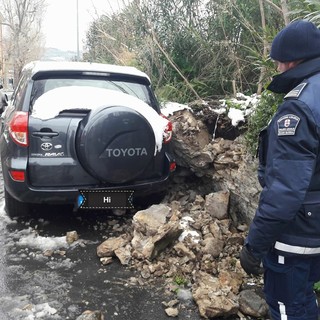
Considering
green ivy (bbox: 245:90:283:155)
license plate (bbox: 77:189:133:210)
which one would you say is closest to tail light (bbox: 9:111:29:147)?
license plate (bbox: 77:189:133:210)

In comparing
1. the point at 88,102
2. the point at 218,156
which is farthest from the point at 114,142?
the point at 218,156

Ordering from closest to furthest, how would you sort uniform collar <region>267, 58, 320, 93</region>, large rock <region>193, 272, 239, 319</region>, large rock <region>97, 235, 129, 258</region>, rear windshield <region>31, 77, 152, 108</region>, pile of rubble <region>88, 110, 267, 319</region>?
uniform collar <region>267, 58, 320, 93</region>, large rock <region>193, 272, 239, 319</region>, pile of rubble <region>88, 110, 267, 319</region>, large rock <region>97, 235, 129, 258</region>, rear windshield <region>31, 77, 152, 108</region>

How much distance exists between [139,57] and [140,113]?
4.86 m

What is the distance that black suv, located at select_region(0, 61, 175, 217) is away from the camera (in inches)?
134

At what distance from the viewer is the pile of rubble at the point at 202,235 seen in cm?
286

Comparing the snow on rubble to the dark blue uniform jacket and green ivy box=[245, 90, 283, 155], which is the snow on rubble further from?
the dark blue uniform jacket

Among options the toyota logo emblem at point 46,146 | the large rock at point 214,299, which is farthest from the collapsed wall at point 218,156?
the toyota logo emblem at point 46,146

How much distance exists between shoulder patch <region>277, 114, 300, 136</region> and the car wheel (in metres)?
3.05

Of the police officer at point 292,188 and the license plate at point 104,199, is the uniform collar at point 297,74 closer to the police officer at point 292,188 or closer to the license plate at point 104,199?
the police officer at point 292,188

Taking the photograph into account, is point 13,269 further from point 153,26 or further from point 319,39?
point 153,26

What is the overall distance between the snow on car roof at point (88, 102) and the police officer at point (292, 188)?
1810mm

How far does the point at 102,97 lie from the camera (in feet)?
12.1

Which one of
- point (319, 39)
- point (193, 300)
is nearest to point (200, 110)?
point (193, 300)

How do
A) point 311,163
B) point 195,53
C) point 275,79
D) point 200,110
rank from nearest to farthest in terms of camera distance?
point 311,163, point 275,79, point 200,110, point 195,53
